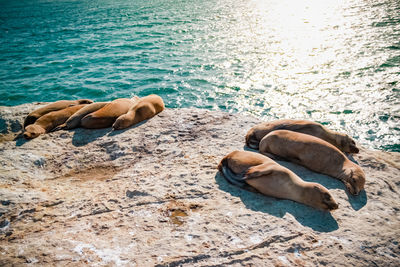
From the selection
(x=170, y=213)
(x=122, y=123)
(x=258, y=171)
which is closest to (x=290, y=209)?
(x=258, y=171)

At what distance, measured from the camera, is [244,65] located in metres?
10.7

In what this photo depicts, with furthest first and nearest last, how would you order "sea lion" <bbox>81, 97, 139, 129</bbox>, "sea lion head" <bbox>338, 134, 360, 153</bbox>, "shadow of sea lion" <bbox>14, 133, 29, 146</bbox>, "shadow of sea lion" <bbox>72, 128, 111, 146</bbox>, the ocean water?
the ocean water
"sea lion" <bbox>81, 97, 139, 129</bbox>
"shadow of sea lion" <bbox>72, 128, 111, 146</bbox>
"shadow of sea lion" <bbox>14, 133, 29, 146</bbox>
"sea lion head" <bbox>338, 134, 360, 153</bbox>

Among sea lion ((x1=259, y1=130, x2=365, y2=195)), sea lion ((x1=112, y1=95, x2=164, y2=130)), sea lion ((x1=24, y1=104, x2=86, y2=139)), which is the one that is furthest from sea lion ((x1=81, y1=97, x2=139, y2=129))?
sea lion ((x1=259, y1=130, x2=365, y2=195))

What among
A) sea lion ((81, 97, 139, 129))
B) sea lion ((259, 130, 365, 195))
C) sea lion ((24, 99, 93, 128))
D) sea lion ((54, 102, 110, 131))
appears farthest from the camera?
sea lion ((24, 99, 93, 128))

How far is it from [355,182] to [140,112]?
387 cm

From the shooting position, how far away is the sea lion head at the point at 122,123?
5.67 meters

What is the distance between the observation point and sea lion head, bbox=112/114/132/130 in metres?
5.67

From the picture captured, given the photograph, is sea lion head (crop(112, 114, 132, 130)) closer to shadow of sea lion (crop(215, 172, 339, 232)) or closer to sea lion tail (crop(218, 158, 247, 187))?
sea lion tail (crop(218, 158, 247, 187))

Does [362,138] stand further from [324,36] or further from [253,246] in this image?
[324,36]

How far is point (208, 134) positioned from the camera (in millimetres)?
5355

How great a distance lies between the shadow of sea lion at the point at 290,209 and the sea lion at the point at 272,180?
0.22ft

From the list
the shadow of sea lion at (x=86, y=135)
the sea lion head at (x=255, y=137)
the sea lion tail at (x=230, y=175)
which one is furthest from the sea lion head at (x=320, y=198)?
the shadow of sea lion at (x=86, y=135)

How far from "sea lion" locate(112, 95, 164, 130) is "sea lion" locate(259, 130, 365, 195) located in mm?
2546

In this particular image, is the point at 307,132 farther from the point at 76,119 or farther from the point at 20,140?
the point at 20,140
